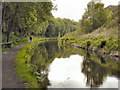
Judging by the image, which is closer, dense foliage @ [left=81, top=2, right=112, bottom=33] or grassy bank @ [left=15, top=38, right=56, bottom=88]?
grassy bank @ [left=15, top=38, right=56, bottom=88]

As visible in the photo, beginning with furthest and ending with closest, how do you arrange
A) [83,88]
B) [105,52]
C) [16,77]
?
[105,52], [83,88], [16,77]

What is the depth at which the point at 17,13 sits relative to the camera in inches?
846

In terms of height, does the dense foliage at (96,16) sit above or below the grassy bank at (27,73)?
above

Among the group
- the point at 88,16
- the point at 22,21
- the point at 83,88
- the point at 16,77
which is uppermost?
the point at 88,16

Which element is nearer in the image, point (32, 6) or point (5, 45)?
point (32, 6)

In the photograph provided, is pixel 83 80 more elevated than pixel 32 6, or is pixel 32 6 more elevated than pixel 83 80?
pixel 32 6

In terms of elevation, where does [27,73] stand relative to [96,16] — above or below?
below

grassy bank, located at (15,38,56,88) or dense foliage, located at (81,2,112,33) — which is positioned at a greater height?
dense foliage, located at (81,2,112,33)

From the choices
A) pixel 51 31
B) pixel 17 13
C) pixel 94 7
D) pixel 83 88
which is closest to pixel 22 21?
pixel 17 13

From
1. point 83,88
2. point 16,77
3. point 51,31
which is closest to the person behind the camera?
point 16,77

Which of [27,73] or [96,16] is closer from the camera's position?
[27,73]

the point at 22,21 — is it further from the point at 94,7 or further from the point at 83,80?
the point at 94,7

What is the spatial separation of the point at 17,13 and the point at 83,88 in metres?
16.5

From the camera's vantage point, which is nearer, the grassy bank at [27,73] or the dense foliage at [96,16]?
the grassy bank at [27,73]
